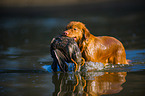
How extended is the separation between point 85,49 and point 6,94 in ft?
11.1

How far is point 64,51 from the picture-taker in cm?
796

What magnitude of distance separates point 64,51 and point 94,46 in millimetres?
1381

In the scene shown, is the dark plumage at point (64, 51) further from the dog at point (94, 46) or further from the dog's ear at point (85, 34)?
the dog's ear at point (85, 34)

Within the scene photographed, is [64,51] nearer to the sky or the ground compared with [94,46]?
nearer to the ground

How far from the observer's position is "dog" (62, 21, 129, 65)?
875 cm

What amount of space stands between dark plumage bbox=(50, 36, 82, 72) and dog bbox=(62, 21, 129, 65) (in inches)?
15.2

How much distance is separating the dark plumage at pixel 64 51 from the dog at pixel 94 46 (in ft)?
1.27

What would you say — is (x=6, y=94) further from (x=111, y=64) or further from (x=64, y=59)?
(x=111, y=64)

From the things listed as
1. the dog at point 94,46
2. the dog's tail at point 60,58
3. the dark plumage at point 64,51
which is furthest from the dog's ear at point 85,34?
the dog's tail at point 60,58

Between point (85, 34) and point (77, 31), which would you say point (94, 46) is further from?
point (77, 31)

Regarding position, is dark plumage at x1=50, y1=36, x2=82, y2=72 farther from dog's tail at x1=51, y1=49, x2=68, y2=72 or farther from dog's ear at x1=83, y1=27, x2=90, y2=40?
dog's ear at x1=83, y1=27, x2=90, y2=40

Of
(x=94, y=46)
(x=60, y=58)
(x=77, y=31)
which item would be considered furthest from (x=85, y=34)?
(x=60, y=58)

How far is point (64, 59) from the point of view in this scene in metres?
8.00

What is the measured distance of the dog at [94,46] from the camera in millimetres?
8750
